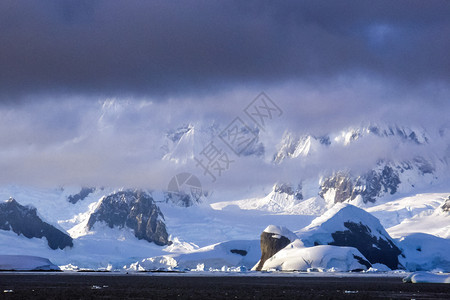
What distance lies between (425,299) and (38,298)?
57.8m

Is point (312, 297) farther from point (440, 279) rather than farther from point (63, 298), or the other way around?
point (440, 279)

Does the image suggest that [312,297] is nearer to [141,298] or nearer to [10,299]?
[141,298]

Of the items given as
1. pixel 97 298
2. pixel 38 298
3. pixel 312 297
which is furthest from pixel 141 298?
pixel 312 297

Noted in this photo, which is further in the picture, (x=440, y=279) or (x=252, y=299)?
(x=440, y=279)

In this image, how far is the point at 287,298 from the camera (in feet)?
404

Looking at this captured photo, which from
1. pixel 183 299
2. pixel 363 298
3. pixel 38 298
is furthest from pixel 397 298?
pixel 38 298

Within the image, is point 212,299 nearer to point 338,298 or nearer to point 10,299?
point 338,298

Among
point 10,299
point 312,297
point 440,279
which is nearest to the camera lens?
point 10,299

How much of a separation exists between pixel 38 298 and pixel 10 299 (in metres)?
5.60

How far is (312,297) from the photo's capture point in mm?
127812

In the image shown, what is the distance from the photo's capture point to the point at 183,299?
120 metres

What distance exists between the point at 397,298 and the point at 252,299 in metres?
22.7

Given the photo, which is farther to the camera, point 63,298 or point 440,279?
point 440,279

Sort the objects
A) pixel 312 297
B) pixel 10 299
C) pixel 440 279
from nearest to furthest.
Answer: pixel 10 299
pixel 312 297
pixel 440 279
